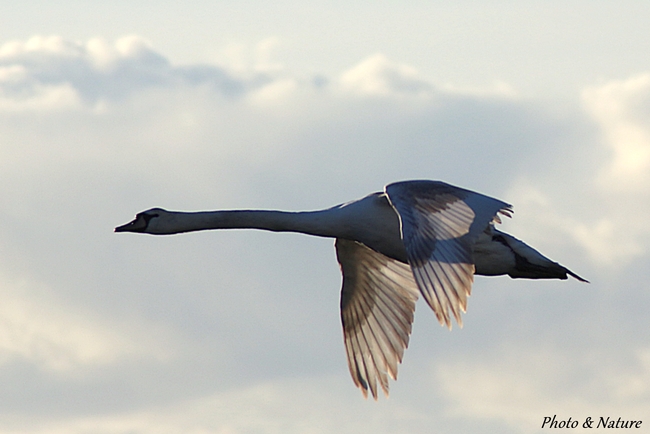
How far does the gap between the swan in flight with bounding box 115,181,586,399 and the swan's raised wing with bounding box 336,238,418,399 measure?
1 cm

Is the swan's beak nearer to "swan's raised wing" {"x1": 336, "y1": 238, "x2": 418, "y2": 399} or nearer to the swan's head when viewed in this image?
the swan's head

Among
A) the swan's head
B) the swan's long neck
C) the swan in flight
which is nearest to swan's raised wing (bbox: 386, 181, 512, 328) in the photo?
the swan in flight

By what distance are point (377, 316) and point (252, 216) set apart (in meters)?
3.20

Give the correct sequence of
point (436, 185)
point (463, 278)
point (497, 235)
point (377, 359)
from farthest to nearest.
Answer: point (377, 359) < point (497, 235) < point (436, 185) < point (463, 278)

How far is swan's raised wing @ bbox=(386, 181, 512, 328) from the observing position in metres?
16.1

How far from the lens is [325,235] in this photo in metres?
18.7

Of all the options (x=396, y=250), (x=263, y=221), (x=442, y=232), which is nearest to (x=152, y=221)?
(x=263, y=221)

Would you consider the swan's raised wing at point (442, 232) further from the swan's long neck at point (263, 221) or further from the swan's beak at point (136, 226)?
the swan's beak at point (136, 226)

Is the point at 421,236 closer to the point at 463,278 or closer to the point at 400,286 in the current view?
the point at 463,278

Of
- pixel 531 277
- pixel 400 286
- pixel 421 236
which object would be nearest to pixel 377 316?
pixel 400 286

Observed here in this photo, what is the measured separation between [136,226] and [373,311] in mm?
3908

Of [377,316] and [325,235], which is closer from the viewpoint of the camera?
[325,235]

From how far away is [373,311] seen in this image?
69.7 ft

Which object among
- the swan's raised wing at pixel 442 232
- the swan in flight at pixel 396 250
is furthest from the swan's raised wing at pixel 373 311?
the swan's raised wing at pixel 442 232
